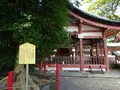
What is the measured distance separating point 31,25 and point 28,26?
0.19m

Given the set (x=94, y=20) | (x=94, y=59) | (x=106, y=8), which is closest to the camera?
(x=94, y=20)

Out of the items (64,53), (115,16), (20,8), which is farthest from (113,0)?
(20,8)

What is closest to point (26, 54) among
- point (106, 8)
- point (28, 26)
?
point (28, 26)

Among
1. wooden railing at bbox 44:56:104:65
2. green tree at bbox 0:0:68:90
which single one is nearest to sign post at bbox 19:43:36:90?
green tree at bbox 0:0:68:90

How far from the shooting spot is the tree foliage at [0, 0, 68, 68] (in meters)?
5.87

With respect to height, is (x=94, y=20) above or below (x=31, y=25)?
above

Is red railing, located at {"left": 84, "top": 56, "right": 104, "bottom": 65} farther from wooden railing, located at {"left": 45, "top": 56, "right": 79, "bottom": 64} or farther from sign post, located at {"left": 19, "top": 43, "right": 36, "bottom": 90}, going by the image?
sign post, located at {"left": 19, "top": 43, "right": 36, "bottom": 90}

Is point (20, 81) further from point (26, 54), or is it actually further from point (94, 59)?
point (94, 59)

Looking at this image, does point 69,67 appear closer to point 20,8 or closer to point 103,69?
point 103,69

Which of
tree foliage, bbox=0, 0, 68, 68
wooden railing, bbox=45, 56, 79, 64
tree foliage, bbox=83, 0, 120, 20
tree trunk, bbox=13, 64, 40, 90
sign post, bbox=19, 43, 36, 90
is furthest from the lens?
tree foliage, bbox=83, 0, 120, 20

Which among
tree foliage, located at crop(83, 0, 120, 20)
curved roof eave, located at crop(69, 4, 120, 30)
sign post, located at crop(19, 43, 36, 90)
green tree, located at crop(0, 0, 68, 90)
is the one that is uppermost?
tree foliage, located at crop(83, 0, 120, 20)

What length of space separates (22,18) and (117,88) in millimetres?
5391

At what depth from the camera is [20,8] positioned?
21.1 ft

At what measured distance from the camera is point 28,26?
5.84 m
